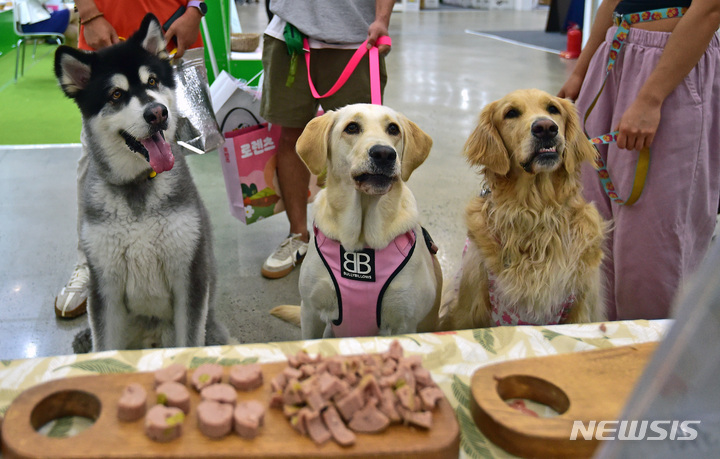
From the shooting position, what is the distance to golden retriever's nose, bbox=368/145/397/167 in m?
1.54

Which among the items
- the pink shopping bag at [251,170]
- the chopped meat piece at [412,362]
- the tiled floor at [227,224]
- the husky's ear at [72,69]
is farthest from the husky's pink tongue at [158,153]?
the pink shopping bag at [251,170]

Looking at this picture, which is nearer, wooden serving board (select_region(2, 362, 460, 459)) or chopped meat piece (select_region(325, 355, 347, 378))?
wooden serving board (select_region(2, 362, 460, 459))

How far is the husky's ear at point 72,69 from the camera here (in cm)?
138

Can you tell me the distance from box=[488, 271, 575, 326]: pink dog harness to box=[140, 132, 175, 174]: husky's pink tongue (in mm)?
1024

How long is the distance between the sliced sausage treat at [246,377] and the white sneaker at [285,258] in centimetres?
195

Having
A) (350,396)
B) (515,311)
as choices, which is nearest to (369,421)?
(350,396)

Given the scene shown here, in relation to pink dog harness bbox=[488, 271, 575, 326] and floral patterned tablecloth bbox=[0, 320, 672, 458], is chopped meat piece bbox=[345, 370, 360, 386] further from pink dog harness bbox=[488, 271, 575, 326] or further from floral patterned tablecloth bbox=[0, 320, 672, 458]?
pink dog harness bbox=[488, 271, 575, 326]

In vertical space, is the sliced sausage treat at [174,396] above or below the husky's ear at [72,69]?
below

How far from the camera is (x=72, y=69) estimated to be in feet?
4.68

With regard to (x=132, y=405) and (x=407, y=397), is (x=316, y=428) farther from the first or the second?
(x=132, y=405)

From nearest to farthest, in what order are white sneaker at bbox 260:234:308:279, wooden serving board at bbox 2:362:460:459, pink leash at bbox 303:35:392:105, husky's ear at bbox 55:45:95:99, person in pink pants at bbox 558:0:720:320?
wooden serving board at bbox 2:362:460:459 < husky's ear at bbox 55:45:95:99 < person in pink pants at bbox 558:0:720:320 < pink leash at bbox 303:35:392:105 < white sneaker at bbox 260:234:308:279

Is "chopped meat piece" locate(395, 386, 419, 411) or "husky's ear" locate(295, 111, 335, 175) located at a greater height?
"husky's ear" locate(295, 111, 335, 175)

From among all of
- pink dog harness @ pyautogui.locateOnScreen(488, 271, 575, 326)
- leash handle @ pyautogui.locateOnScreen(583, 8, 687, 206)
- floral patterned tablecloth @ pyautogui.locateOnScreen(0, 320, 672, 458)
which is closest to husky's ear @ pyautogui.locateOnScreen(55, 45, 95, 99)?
floral patterned tablecloth @ pyautogui.locateOnScreen(0, 320, 672, 458)

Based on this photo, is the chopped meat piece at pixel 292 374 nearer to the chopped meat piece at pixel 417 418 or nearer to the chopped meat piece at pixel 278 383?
the chopped meat piece at pixel 278 383
